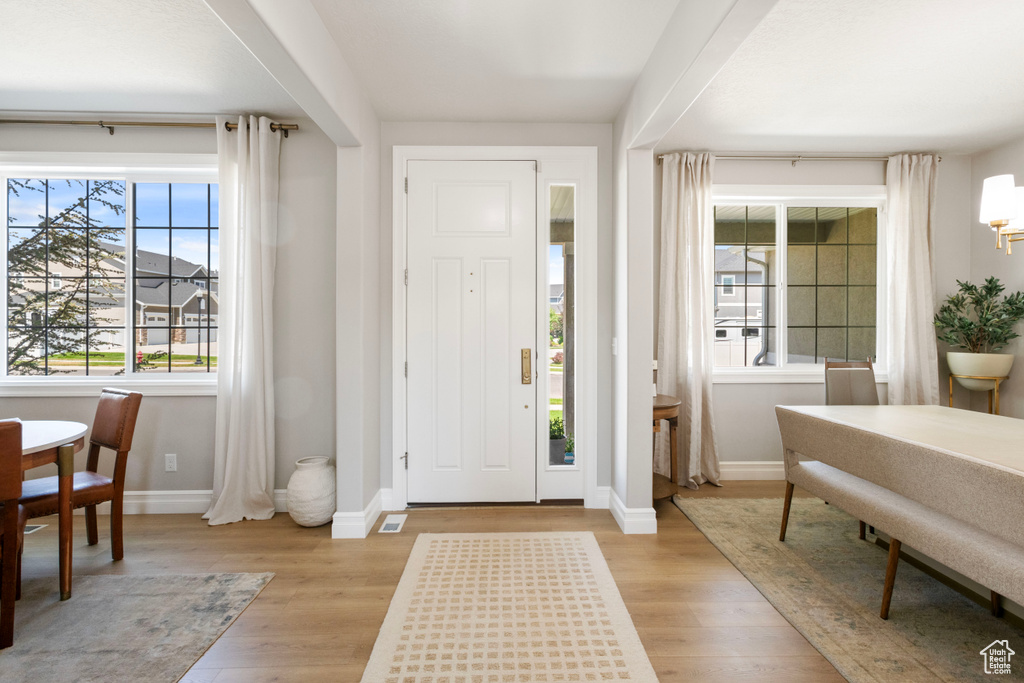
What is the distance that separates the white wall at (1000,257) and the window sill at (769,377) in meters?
0.79

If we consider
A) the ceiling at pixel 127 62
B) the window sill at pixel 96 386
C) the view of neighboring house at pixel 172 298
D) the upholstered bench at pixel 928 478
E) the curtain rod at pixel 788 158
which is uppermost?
the curtain rod at pixel 788 158

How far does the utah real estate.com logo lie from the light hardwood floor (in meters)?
0.56

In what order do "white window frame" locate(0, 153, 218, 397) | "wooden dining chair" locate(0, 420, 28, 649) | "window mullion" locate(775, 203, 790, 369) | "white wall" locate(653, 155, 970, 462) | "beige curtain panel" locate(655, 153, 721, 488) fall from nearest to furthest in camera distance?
"wooden dining chair" locate(0, 420, 28, 649)
"white window frame" locate(0, 153, 218, 397)
"beige curtain panel" locate(655, 153, 721, 488)
"white wall" locate(653, 155, 970, 462)
"window mullion" locate(775, 203, 790, 369)

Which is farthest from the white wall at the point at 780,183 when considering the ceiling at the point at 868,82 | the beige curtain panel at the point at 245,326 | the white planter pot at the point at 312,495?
the beige curtain panel at the point at 245,326

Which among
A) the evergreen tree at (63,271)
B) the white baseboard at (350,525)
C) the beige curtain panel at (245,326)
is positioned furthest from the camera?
the evergreen tree at (63,271)

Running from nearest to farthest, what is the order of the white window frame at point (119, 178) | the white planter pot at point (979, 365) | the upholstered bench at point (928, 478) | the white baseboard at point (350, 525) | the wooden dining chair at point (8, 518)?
1. the upholstered bench at point (928, 478)
2. the wooden dining chair at point (8, 518)
3. the white baseboard at point (350, 525)
4. the white window frame at point (119, 178)
5. the white planter pot at point (979, 365)

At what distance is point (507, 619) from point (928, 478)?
1713mm

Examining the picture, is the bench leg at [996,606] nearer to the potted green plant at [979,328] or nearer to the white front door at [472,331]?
the potted green plant at [979,328]

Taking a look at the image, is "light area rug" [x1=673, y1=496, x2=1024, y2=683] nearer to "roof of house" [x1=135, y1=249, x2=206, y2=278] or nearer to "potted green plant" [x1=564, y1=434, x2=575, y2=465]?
"potted green plant" [x1=564, y1=434, x2=575, y2=465]

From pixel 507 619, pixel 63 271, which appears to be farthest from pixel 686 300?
pixel 63 271

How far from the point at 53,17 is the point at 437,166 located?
192 cm

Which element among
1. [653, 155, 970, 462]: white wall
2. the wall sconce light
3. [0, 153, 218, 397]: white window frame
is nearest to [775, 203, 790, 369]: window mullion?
[653, 155, 970, 462]: white wall

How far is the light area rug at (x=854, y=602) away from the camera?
173cm

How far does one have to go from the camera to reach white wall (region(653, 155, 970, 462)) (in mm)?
3826
